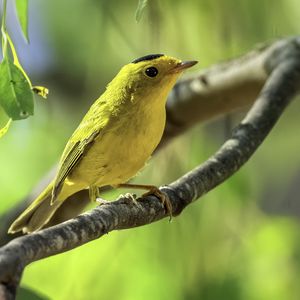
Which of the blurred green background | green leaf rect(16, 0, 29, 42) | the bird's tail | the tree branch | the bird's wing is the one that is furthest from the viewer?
the blurred green background

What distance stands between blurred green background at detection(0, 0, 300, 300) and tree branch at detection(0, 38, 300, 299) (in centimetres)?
32

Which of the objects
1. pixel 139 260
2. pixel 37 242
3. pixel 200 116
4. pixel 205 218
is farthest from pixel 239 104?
pixel 37 242

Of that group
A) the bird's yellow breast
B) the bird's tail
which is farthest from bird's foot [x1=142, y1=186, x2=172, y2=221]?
the bird's tail

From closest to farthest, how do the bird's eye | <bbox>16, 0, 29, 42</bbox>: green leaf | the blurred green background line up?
<bbox>16, 0, 29, 42</bbox>: green leaf → the bird's eye → the blurred green background

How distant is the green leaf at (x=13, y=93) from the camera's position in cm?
203

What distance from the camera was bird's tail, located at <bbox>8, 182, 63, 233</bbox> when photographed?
344cm

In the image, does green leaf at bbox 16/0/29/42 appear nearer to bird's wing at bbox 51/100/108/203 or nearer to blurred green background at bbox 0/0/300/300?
bird's wing at bbox 51/100/108/203

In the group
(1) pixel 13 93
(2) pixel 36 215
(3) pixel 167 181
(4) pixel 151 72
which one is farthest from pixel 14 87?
(3) pixel 167 181

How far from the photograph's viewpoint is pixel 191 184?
279 cm

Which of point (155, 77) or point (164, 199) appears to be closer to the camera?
point (164, 199)

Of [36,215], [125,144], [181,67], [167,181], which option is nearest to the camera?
[125,144]

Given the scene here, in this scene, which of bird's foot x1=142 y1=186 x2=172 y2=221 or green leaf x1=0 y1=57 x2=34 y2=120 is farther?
bird's foot x1=142 y1=186 x2=172 y2=221

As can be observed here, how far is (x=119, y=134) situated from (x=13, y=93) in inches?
42.1

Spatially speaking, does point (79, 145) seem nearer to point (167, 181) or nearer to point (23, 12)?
point (167, 181)
